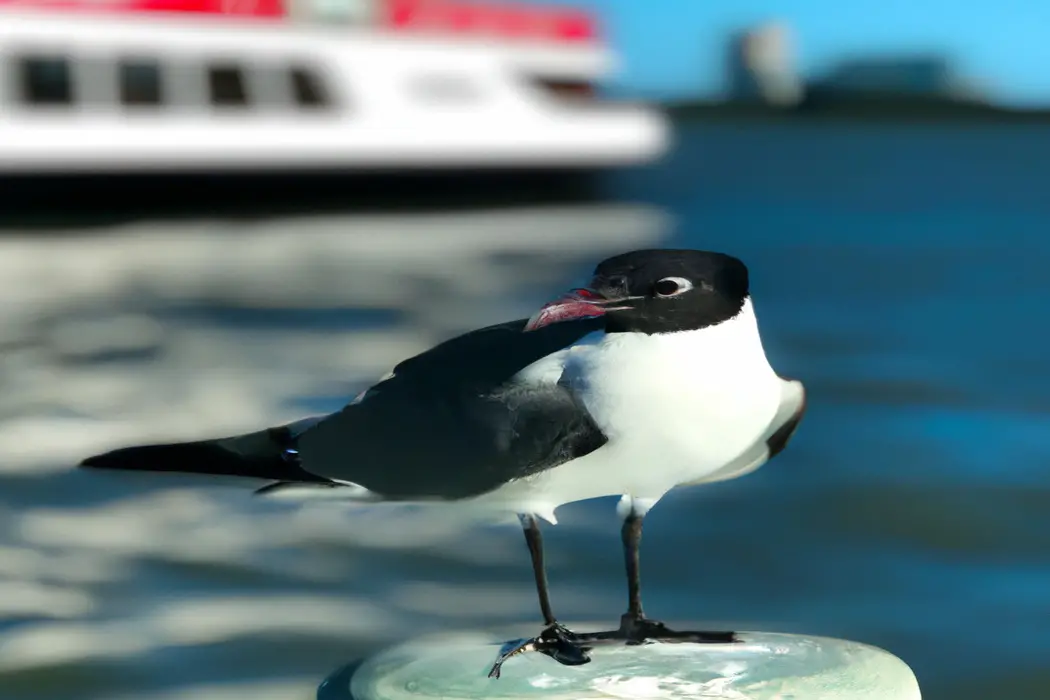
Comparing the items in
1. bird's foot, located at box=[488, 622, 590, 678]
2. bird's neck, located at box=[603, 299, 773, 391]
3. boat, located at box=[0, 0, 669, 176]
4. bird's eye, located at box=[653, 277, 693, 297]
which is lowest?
bird's foot, located at box=[488, 622, 590, 678]

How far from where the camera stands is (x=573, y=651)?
8.54ft

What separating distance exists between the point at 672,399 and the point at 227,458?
692 millimetres

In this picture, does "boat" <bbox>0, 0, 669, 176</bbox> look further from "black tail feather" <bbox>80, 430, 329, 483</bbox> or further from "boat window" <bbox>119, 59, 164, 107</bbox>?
"black tail feather" <bbox>80, 430, 329, 483</bbox>

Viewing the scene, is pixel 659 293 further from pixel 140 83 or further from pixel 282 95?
pixel 282 95

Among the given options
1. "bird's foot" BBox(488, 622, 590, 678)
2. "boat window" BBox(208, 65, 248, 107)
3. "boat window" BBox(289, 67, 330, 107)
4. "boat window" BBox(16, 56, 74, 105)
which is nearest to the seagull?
"bird's foot" BBox(488, 622, 590, 678)

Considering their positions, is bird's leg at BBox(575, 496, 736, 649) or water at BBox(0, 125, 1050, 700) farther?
water at BBox(0, 125, 1050, 700)

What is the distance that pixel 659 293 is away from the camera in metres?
2.21

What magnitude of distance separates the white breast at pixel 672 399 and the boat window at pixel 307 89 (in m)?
17.0

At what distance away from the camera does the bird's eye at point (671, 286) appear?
2217mm

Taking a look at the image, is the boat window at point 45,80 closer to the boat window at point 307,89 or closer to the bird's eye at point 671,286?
the boat window at point 307,89

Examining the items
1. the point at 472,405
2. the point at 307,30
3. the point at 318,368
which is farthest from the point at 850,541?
the point at 307,30

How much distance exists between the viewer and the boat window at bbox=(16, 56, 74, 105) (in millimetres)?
17375

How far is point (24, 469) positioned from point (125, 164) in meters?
11.9

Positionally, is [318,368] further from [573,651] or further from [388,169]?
[388,169]
